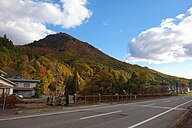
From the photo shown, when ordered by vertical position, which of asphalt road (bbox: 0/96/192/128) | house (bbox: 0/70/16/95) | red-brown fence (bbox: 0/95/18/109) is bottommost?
asphalt road (bbox: 0/96/192/128)

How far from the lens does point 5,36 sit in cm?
10438

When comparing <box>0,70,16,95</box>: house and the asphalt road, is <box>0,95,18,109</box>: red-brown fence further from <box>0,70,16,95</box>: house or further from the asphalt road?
the asphalt road

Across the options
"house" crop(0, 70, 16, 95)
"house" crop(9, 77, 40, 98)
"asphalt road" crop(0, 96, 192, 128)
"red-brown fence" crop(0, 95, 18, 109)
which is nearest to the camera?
"asphalt road" crop(0, 96, 192, 128)

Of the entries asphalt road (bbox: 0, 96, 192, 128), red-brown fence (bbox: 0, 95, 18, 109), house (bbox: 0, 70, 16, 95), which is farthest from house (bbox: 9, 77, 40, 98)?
asphalt road (bbox: 0, 96, 192, 128)

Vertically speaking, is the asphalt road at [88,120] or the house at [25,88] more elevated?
the house at [25,88]

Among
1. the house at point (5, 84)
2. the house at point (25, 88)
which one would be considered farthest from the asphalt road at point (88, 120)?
the house at point (25, 88)

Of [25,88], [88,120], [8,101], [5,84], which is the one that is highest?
[5,84]

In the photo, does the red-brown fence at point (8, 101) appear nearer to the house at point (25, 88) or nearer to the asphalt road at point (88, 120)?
the asphalt road at point (88, 120)

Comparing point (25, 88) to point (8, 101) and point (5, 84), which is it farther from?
point (8, 101)

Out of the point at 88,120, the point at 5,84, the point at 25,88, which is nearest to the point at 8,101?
the point at 88,120

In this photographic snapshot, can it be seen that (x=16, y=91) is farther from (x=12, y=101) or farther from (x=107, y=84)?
(x=12, y=101)

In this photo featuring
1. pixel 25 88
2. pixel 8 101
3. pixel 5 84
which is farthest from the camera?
pixel 25 88

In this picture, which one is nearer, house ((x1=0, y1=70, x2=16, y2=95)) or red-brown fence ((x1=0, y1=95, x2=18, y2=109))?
red-brown fence ((x1=0, y1=95, x2=18, y2=109))

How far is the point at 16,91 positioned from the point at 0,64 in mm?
22933
